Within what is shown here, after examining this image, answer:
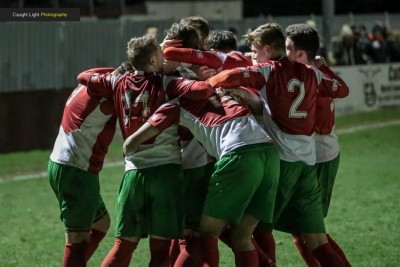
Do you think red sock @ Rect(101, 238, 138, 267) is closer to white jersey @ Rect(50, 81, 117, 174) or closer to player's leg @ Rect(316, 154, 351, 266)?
white jersey @ Rect(50, 81, 117, 174)

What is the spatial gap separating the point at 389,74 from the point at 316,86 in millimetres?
18268

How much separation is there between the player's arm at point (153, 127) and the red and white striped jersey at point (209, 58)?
1.50 ft

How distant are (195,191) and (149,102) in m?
0.83

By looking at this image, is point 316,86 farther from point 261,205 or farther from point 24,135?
point 24,135

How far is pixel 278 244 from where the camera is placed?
1019 cm

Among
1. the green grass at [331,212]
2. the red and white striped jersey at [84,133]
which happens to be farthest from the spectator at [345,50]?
the red and white striped jersey at [84,133]

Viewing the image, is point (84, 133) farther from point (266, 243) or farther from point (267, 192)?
point (266, 243)

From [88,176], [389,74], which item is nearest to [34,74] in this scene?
[389,74]

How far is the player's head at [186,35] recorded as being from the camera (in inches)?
293

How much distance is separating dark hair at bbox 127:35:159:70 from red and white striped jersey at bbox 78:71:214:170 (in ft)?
0.30

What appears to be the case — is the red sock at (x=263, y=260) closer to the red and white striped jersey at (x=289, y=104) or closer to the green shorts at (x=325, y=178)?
the green shorts at (x=325, y=178)

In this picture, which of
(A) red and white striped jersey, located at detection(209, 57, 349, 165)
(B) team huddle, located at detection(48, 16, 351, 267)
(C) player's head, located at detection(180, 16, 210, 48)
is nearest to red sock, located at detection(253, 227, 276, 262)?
(B) team huddle, located at detection(48, 16, 351, 267)

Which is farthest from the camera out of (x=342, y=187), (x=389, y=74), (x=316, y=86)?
(x=389, y=74)

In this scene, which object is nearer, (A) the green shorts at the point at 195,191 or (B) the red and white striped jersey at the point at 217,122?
(B) the red and white striped jersey at the point at 217,122
